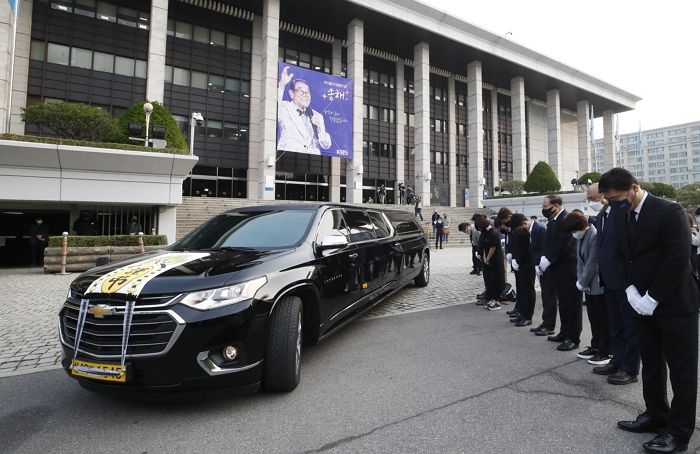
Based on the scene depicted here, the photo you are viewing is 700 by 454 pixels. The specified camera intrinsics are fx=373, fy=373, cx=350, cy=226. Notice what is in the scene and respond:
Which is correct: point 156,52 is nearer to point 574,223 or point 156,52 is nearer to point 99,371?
point 99,371

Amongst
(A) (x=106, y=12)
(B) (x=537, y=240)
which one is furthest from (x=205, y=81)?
(B) (x=537, y=240)

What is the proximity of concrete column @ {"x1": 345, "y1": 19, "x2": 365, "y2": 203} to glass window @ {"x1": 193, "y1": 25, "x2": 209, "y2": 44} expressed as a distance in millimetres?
11896

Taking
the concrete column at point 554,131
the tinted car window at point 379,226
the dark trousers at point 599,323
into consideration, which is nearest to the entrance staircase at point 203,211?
the tinted car window at point 379,226

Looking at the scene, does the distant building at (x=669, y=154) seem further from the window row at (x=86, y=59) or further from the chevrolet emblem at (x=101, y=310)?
the chevrolet emblem at (x=101, y=310)

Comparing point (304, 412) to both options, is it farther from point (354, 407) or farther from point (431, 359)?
point (431, 359)

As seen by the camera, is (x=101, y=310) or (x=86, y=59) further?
(x=86, y=59)

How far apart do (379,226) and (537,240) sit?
2500mm

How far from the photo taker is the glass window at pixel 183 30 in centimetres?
2942

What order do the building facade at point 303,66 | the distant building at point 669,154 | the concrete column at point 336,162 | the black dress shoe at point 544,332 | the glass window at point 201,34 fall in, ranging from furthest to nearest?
the distant building at point 669,154 → the concrete column at point 336,162 → the glass window at point 201,34 → the building facade at point 303,66 → the black dress shoe at point 544,332

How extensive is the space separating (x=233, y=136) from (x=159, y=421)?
30808 mm

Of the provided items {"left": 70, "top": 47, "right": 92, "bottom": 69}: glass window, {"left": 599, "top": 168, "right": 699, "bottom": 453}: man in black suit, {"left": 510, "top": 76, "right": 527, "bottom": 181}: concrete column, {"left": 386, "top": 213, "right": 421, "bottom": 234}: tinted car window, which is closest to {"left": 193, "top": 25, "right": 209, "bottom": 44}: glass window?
{"left": 70, "top": 47, "right": 92, "bottom": 69}: glass window

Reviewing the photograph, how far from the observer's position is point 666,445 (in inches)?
99.1

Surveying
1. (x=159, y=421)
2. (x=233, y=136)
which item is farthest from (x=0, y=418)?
(x=233, y=136)

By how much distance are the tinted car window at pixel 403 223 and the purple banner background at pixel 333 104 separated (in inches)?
857
